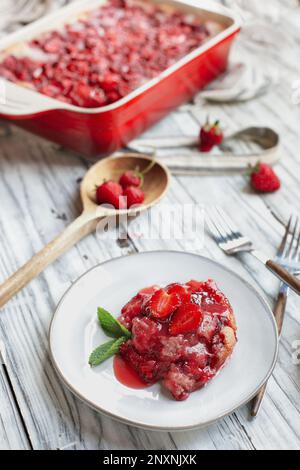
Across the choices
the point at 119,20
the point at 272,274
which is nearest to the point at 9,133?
the point at 119,20

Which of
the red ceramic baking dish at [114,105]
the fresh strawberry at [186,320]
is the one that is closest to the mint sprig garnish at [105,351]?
the fresh strawberry at [186,320]

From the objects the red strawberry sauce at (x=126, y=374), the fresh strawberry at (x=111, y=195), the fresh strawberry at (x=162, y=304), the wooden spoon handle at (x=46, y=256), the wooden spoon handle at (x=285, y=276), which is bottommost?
the wooden spoon handle at (x=46, y=256)

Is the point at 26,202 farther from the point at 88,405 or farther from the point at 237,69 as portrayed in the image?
the point at 237,69

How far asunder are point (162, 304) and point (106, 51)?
1095mm

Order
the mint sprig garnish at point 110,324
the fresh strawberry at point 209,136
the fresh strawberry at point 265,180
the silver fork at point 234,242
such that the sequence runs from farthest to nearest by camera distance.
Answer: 1. the fresh strawberry at point 209,136
2. the fresh strawberry at point 265,180
3. the silver fork at point 234,242
4. the mint sprig garnish at point 110,324

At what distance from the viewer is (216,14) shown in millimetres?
1967

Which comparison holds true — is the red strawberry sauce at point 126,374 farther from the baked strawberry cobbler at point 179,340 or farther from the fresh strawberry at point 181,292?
the fresh strawberry at point 181,292

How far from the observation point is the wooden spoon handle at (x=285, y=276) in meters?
1.16

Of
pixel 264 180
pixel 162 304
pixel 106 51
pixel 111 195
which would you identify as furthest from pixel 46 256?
pixel 106 51

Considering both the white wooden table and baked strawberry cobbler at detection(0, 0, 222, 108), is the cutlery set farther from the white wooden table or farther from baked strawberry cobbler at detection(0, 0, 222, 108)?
baked strawberry cobbler at detection(0, 0, 222, 108)

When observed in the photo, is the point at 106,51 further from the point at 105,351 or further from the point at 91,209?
the point at 105,351

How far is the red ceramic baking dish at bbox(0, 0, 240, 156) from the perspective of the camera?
1529 mm

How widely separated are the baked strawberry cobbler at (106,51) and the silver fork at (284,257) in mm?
602

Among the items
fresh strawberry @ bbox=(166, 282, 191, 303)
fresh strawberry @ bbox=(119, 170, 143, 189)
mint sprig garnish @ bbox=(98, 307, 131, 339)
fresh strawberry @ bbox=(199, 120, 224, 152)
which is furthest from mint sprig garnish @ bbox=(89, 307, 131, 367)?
fresh strawberry @ bbox=(199, 120, 224, 152)
